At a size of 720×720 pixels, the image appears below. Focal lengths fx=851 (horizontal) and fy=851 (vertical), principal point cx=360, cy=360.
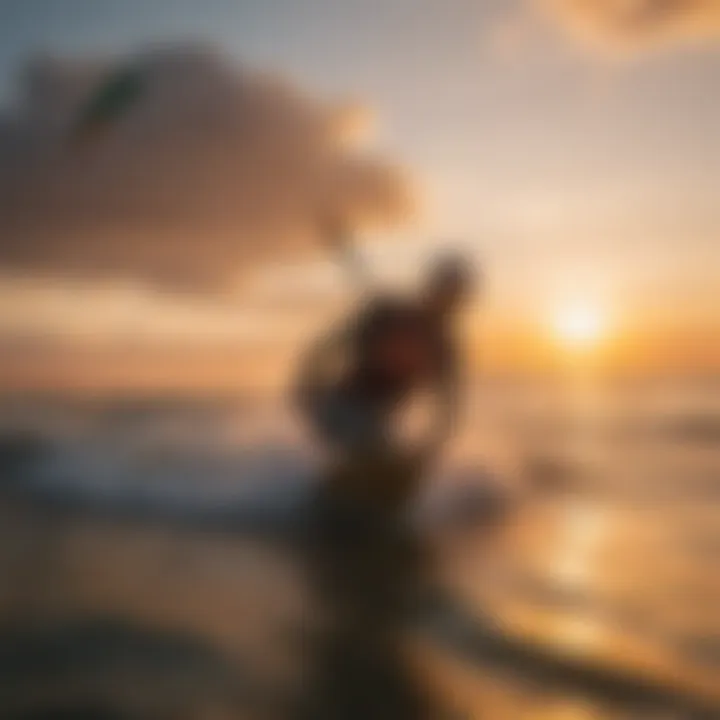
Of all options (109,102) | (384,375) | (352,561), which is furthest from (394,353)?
(109,102)

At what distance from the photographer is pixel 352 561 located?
75cm

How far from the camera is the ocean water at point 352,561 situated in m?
0.62

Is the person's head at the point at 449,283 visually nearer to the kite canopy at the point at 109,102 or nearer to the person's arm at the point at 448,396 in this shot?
the person's arm at the point at 448,396

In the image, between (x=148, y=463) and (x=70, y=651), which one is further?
(x=148, y=463)

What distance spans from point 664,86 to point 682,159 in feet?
0.24

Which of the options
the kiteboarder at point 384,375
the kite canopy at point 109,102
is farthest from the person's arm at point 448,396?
the kite canopy at point 109,102

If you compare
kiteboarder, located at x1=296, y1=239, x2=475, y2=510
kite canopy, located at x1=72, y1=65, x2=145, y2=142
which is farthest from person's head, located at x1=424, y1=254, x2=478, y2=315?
kite canopy, located at x1=72, y1=65, x2=145, y2=142

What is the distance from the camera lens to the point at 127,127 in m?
0.84

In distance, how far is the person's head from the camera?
30.5 inches

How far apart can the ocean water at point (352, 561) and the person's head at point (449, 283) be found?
0.08m

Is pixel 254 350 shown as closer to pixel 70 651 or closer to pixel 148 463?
pixel 148 463

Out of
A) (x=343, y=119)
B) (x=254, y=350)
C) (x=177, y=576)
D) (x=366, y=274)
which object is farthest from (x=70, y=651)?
(x=343, y=119)

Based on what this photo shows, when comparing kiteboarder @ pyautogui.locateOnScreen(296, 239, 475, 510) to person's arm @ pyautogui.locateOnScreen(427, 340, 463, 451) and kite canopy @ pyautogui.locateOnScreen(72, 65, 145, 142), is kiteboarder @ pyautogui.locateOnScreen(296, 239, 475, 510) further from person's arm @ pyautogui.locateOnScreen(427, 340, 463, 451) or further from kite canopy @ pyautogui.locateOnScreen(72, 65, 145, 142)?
kite canopy @ pyautogui.locateOnScreen(72, 65, 145, 142)

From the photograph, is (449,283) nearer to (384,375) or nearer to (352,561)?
(384,375)
